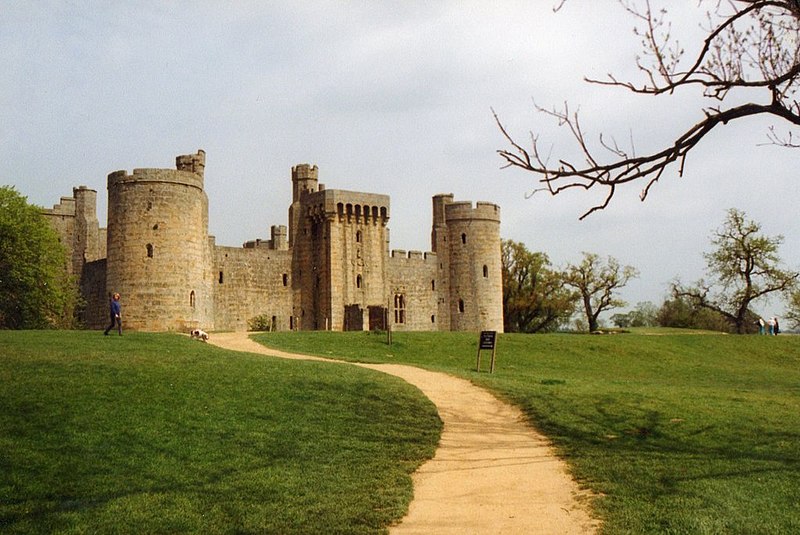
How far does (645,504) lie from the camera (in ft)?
32.8

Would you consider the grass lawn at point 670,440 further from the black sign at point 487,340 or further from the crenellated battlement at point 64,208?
the crenellated battlement at point 64,208

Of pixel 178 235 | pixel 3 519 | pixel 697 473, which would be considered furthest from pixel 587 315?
pixel 3 519

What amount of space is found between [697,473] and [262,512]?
6070 mm

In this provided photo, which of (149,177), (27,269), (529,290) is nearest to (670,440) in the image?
(149,177)

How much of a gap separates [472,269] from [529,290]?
48.0 ft

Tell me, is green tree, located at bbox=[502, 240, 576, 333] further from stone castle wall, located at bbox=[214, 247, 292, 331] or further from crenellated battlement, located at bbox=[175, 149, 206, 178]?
crenellated battlement, located at bbox=[175, 149, 206, 178]

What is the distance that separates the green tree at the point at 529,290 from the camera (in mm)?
67500

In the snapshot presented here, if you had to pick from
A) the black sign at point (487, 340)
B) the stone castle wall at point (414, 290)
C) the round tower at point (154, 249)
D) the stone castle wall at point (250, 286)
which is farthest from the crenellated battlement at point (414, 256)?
the black sign at point (487, 340)

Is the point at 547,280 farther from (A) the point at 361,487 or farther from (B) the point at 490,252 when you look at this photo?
(A) the point at 361,487

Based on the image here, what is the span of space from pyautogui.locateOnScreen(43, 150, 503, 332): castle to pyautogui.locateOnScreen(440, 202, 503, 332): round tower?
0.07 m

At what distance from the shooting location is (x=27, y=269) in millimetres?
42438

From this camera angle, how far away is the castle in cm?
3912

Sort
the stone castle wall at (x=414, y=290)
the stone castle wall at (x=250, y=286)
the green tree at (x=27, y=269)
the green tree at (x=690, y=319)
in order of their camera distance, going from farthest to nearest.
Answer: the green tree at (x=690, y=319)
the stone castle wall at (x=414, y=290)
the stone castle wall at (x=250, y=286)
the green tree at (x=27, y=269)

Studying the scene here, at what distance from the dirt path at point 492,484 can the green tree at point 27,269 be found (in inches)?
1281
